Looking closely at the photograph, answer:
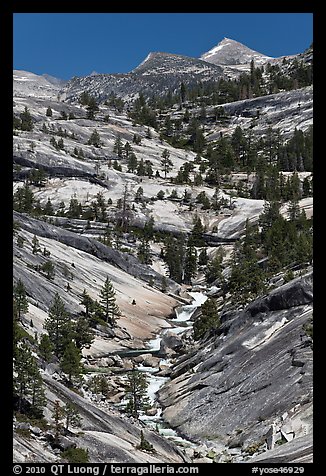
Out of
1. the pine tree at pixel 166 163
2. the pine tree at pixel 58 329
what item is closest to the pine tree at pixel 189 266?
the pine tree at pixel 166 163

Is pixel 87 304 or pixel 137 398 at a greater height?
pixel 87 304

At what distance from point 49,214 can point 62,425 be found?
3660 inches

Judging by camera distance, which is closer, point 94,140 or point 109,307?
point 109,307

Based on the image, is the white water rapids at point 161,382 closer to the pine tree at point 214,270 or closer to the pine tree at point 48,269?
the pine tree at point 214,270

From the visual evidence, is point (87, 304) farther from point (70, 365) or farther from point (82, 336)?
point (70, 365)

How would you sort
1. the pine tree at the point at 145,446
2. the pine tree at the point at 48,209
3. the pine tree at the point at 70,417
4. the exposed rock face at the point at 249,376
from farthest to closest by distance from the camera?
the pine tree at the point at 48,209, the exposed rock face at the point at 249,376, the pine tree at the point at 145,446, the pine tree at the point at 70,417

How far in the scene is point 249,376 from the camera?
33375 millimetres

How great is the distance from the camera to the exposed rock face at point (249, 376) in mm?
28031

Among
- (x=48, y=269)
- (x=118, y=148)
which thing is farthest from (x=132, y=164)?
(x=48, y=269)

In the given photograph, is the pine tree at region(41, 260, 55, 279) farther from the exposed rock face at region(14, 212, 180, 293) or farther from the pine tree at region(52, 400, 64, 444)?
the pine tree at region(52, 400, 64, 444)

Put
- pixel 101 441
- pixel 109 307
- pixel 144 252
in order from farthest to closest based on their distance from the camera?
pixel 144 252, pixel 109 307, pixel 101 441

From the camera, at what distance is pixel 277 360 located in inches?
1264
